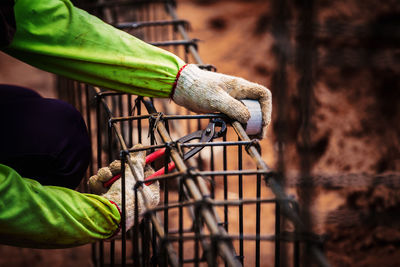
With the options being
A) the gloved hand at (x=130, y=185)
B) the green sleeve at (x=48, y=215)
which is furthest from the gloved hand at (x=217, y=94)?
the green sleeve at (x=48, y=215)

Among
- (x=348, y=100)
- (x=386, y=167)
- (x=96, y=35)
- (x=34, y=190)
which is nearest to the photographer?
(x=34, y=190)

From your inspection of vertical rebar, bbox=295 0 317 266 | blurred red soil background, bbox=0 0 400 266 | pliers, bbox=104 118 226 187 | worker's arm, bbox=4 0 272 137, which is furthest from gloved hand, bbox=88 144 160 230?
blurred red soil background, bbox=0 0 400 266

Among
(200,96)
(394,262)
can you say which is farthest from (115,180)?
(394,262)

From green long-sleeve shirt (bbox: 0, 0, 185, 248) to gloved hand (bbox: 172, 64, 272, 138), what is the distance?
0.05 m

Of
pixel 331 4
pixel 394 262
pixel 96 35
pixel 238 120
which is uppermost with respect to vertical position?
pixel 331 4

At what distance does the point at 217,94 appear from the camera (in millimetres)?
1939

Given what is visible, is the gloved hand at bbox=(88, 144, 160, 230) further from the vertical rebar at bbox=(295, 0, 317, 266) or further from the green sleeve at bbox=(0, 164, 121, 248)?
the vertical rebar at bbox=(295, 0, 317, 266)

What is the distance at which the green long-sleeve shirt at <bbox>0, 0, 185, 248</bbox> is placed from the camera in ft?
5.78

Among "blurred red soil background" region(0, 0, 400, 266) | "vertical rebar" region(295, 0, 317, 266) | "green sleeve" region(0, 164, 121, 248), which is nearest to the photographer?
"vertical rebar" region(295, 0, 317, 266)

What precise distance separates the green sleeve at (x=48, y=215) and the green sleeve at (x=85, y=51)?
1.43 feet

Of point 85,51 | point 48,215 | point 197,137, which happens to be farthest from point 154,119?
point 48,215

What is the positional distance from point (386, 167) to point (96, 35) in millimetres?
2959

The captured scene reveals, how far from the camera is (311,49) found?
1.22 metres

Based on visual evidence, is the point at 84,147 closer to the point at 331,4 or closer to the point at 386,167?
the point at 386,167
